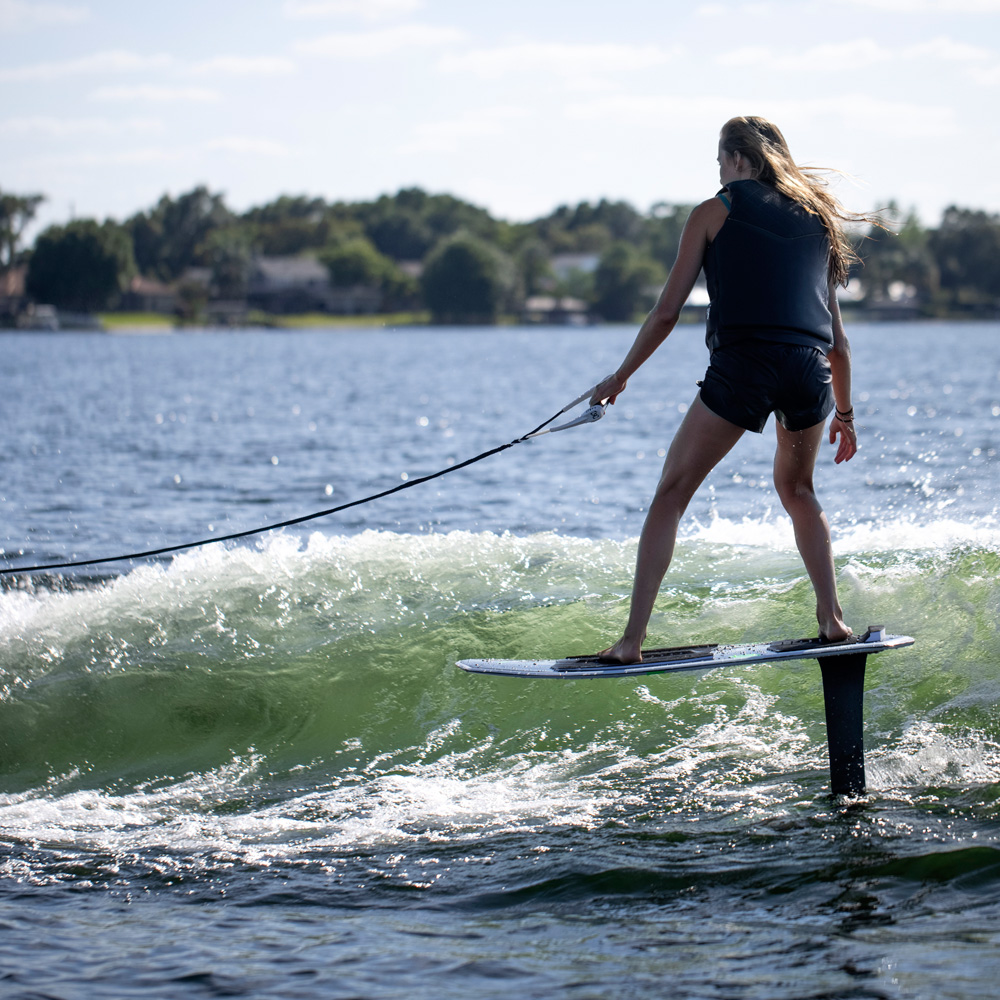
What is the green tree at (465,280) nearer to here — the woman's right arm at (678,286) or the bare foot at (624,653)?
the woman's right arm at (678,286)

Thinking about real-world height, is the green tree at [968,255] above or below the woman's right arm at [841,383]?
above

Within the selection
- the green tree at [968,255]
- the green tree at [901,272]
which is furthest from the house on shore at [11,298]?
the green tree at [968,255]

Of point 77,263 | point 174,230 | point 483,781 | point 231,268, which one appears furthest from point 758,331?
point 174,230

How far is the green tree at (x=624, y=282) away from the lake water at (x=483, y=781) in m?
147

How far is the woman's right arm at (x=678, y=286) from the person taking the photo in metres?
4.52

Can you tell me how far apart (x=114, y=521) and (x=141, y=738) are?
7743 millimetres

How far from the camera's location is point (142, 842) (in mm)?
4934

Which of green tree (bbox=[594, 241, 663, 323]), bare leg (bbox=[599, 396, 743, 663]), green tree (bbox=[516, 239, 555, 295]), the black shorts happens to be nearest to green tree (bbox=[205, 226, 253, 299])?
green tree (bbox=[516, 239, 555, 295])

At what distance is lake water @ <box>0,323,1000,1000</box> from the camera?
3814 millimetres

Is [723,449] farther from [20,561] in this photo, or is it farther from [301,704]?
[20,561]

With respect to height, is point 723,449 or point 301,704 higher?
point 723,449

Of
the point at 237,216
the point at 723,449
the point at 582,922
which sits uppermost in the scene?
the point at 237,216

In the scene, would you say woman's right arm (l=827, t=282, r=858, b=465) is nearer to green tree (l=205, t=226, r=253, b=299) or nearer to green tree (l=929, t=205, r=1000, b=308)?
green tree (l=205, t=226, r=253, b=299)

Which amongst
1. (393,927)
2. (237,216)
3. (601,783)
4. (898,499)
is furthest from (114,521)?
(237,216)
